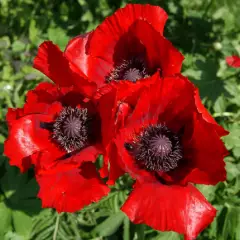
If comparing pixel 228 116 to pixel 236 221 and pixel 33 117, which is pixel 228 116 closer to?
pixel 236 221

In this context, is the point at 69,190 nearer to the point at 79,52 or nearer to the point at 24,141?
the point at 24,141

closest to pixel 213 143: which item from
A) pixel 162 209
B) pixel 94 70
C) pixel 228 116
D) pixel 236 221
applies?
pixel 162 209

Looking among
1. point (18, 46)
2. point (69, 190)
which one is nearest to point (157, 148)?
point (69, 190)

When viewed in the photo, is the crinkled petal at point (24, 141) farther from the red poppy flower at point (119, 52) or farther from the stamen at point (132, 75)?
the stamen at point (132, 75)

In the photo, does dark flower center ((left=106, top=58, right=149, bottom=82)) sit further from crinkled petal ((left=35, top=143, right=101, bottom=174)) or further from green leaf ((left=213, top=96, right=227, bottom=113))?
green leaf ((left=213, top=96, right=227, bottom=113))

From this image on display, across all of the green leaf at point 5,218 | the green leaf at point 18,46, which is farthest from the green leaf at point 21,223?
the green leaf at point 18,46

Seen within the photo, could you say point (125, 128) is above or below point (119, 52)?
below

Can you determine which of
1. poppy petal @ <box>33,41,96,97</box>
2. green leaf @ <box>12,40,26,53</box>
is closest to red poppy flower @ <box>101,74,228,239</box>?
poppy petal @ <box>33,41,96,97</box>
